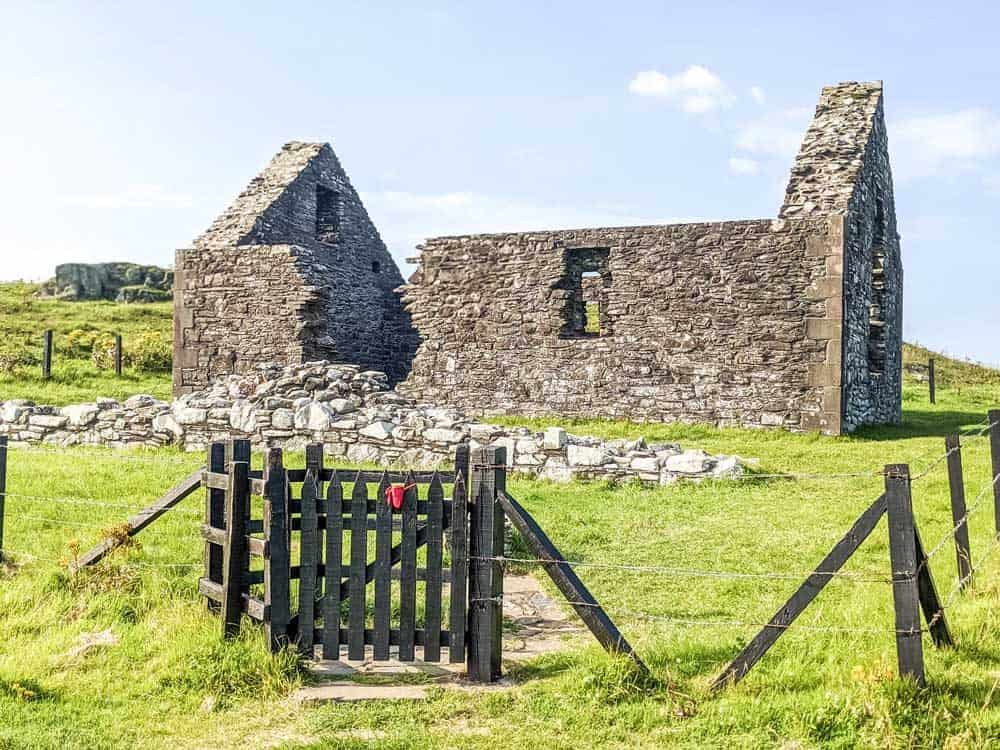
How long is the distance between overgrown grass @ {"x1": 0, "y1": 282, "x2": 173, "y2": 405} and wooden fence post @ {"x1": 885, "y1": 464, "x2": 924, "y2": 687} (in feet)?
71.0

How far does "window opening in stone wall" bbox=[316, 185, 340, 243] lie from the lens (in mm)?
25625

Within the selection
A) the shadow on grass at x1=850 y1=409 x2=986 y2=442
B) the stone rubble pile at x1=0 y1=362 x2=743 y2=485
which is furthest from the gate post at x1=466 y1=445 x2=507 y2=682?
the shadow on grass at x1=850 y1=409 x2=986 y2=442

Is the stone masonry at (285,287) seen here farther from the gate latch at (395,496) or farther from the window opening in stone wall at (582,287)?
the gate latch at (395,496)

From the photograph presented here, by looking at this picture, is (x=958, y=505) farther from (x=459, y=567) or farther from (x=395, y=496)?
(x=395, y=496)

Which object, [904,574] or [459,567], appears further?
[459,567]

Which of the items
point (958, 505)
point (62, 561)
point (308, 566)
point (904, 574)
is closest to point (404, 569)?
point (308, 566)

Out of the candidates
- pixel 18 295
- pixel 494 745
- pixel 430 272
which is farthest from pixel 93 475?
pixel 18 295

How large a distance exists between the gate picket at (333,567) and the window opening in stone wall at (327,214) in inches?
796

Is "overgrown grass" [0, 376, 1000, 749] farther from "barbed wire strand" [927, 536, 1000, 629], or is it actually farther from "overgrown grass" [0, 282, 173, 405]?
"overgrown grass" [0, 282, 173, 405]

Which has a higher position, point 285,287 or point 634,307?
point 285,287

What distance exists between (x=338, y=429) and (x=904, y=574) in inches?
421

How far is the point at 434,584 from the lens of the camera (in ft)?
19.9

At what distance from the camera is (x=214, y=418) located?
15.8 m

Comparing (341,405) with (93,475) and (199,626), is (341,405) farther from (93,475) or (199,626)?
(199,626)
